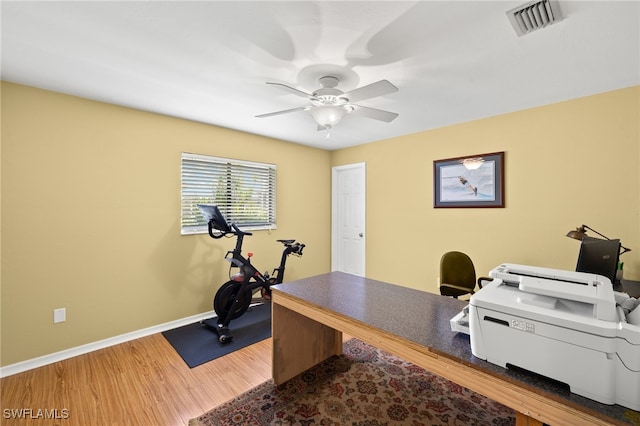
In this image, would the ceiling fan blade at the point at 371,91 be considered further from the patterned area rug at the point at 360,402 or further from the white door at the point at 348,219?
the white door at the point at 348,219

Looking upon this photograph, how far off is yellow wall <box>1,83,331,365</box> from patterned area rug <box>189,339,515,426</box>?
1639mm

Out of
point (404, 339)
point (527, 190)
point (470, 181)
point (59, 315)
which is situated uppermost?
point (470, 181)

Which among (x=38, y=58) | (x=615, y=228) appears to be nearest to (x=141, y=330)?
(x=38, y=58)

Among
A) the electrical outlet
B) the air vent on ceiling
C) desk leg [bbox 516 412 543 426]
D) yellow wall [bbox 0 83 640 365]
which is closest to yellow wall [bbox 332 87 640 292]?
yellow wall [bbox 0 83 640 365]

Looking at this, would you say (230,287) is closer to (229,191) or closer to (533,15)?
(229,191)

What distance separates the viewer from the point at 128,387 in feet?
6.66

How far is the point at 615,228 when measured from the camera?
233cm

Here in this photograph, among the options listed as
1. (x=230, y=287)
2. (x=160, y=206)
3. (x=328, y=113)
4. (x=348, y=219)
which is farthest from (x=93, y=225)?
(x=348, y=219)

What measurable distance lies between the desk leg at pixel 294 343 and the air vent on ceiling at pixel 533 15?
2.30 metres

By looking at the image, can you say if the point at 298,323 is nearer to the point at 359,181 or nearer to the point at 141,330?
the point at 141,330

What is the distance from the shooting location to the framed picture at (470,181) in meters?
2.97

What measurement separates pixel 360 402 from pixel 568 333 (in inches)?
58.3

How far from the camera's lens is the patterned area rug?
172 centimetres

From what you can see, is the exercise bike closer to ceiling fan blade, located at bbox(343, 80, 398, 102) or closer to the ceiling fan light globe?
the ceiling fan light globe
